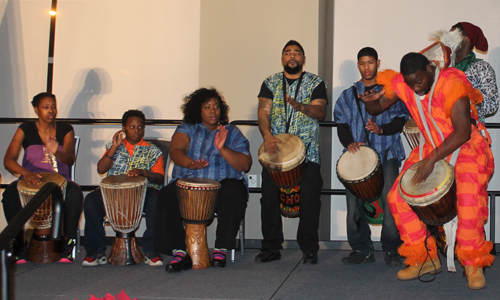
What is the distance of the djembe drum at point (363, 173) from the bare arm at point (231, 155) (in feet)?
2.21

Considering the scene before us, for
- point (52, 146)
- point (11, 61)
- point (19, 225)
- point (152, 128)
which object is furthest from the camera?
point (11, 61)

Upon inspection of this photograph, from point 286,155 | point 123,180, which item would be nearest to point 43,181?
point 123,180

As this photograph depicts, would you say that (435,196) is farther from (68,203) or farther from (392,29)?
(68,203)

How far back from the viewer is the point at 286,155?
344cm

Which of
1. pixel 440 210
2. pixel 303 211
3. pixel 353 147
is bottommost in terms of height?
pixel 303 211

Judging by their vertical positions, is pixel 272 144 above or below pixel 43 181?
above

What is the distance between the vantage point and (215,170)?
3.75 m

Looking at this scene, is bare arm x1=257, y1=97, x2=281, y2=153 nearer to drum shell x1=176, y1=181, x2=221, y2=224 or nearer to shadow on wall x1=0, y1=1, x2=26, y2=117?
drum shell x1=176, y1=181, x2=221, y2=224

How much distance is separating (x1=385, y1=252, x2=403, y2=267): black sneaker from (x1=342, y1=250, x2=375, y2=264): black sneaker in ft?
0.43

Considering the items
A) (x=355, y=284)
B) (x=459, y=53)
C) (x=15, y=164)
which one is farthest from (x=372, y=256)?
(x=15, y=164)

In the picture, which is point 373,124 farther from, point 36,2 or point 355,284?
point 36,2

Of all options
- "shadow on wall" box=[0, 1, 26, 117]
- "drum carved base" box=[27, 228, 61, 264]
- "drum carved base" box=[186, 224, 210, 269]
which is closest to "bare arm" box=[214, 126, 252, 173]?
"drum carved base" box=[186, 224, 210, 269]

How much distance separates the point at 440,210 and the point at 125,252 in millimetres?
2135

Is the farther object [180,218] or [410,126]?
[410,126]
